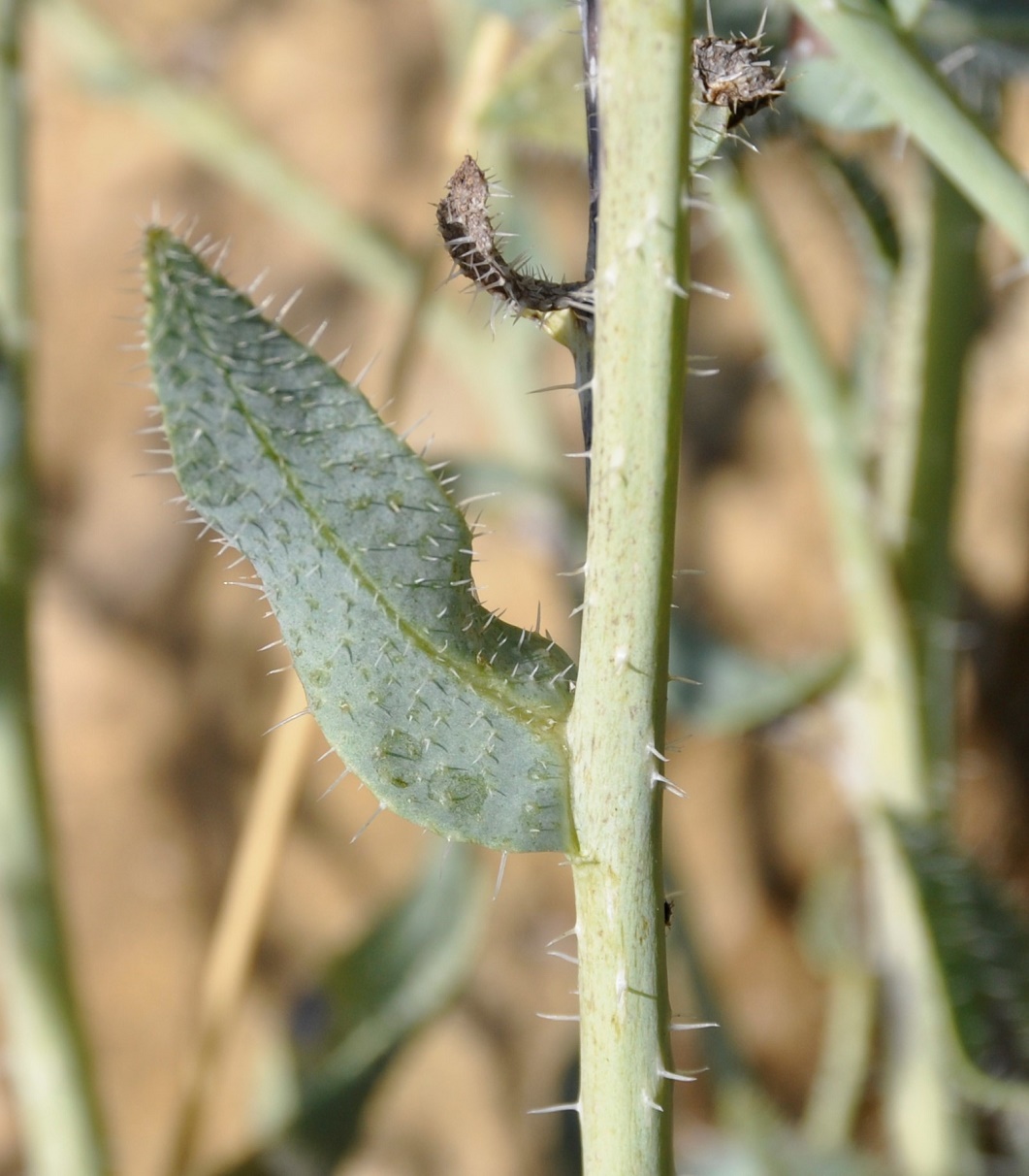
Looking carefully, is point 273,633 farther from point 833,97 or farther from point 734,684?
point 833,97

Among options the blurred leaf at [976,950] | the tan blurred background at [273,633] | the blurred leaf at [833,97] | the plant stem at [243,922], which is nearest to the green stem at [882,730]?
the blurred leaf at [976,950]

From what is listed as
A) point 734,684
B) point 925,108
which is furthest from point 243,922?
point 925,108

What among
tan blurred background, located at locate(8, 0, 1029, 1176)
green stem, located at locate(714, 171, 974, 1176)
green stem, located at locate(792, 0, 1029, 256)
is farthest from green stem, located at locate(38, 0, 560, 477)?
green stem, located at locate(792, 0, 1029, 256)

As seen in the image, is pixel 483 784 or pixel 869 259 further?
pixel 869 259

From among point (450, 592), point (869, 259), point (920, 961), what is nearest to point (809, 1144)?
point (920, 961)

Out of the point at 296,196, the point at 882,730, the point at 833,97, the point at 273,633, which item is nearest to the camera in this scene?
the point at 833,97

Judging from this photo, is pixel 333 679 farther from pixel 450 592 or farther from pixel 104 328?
pixel 104 328
